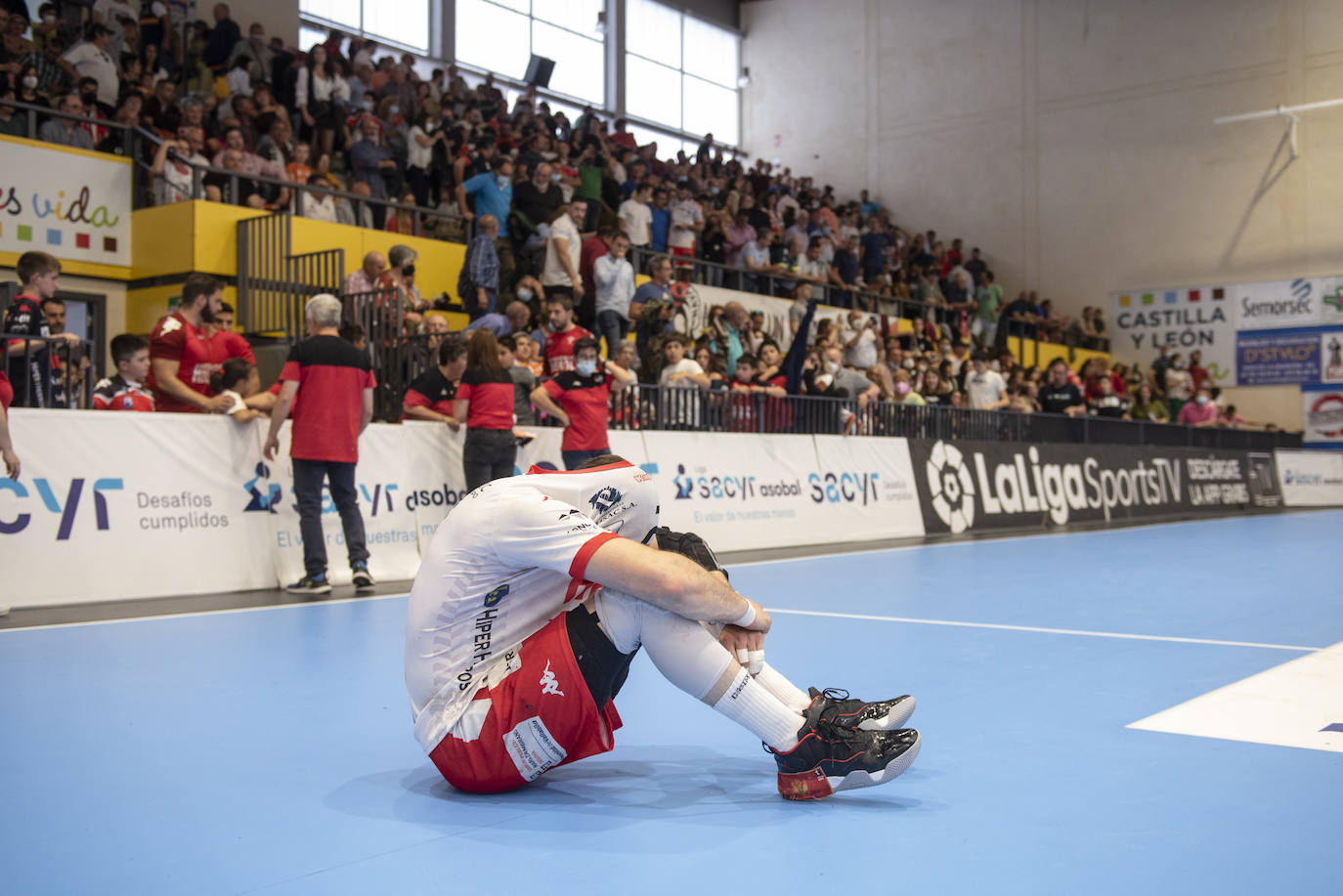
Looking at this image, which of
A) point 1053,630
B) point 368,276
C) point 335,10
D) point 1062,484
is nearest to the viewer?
point 1053,630

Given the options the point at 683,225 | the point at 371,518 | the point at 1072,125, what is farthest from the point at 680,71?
the point at 371,518

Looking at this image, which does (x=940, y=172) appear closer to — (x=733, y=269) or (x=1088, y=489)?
(x=733, y=269)

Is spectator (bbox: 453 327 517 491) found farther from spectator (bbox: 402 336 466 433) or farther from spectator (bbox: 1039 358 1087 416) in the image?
spectator (bbox: 1039 358 1087 416)

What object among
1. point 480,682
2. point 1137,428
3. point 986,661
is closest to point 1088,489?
point 1137,428

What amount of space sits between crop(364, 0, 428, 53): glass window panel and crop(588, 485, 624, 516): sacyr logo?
20.4 metres

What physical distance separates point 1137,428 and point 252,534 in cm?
A: 1502

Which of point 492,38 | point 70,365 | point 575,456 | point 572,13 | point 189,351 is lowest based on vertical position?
point 575,456

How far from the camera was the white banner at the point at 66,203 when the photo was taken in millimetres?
11750

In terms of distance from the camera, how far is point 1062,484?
52.2 feet

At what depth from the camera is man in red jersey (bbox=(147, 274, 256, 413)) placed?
7.88m

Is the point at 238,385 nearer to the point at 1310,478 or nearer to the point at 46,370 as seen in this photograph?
the point at 46,370

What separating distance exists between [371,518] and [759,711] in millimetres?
6328

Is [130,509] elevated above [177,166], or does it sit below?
below

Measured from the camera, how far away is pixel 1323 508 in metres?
21.1
